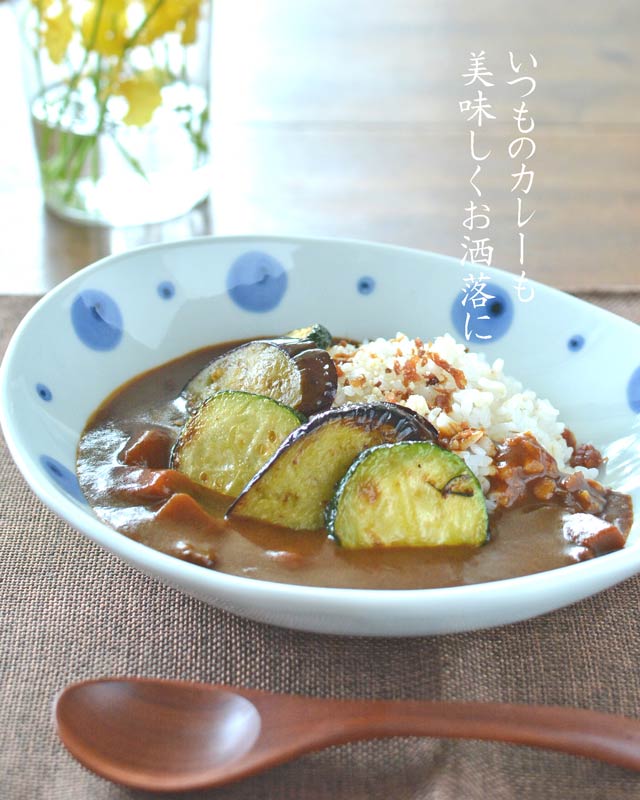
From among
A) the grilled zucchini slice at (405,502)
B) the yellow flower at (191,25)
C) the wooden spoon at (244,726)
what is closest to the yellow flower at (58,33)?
the yellow flower at (191,25)

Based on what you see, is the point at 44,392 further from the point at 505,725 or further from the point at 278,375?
the point at 505,725

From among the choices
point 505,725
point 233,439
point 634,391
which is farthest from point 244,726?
point 634,391

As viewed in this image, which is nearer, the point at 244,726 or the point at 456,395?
the point at 244,726

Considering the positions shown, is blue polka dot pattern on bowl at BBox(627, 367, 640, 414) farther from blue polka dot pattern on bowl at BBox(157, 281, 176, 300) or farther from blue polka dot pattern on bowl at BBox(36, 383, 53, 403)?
blue polka dot pattern on bowl at BBox(36, 383, 53, 403)

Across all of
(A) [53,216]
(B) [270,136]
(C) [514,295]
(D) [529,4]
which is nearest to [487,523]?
(C) [514,295]

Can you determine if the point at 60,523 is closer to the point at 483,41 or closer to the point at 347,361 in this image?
the point at 347,361

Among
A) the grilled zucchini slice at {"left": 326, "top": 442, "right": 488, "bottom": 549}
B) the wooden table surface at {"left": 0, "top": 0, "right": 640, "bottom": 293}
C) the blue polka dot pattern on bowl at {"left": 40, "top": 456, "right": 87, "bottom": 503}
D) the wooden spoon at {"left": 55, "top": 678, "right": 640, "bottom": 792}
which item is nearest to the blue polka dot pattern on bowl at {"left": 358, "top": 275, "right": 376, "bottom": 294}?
the wooden table surface at {"left": 0, "top": 0, "right": 640, "bottom": 293}

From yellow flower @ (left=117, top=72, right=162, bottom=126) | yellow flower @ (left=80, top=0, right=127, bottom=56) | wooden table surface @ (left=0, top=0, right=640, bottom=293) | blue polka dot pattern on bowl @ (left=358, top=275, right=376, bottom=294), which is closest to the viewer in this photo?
blue polka dot pattern on bowl @ (left=358, top=275, right=376, bottom=294)
